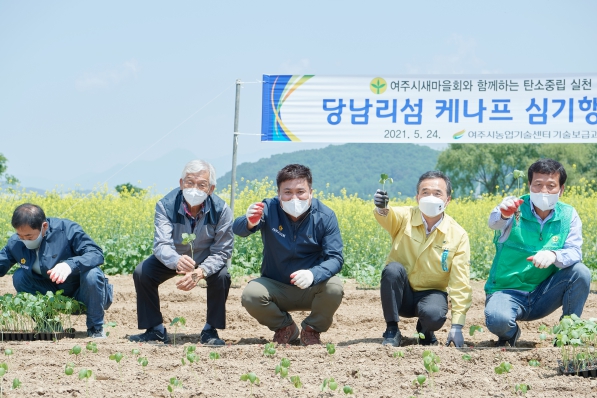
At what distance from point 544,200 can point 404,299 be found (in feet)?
3.55

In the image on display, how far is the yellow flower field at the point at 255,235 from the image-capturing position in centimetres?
802

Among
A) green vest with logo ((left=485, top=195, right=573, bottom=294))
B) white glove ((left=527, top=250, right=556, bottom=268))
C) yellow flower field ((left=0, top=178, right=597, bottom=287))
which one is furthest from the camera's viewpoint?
yellow flower field ((left=0, top=178, right=597, bottom=287))

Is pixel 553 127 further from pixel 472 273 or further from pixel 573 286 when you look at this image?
pixel 573 286

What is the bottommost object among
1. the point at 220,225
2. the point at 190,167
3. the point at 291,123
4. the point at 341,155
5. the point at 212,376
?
the point at 212,376

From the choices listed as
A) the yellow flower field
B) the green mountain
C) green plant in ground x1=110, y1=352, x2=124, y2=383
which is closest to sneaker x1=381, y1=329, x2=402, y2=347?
green plant in ground x1=110, y1=352, x2=124, y2=383

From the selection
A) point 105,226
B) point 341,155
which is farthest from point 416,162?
point 105,226

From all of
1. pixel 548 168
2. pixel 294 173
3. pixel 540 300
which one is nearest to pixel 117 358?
pixel 294 173

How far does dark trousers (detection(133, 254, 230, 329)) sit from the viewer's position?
4625mm

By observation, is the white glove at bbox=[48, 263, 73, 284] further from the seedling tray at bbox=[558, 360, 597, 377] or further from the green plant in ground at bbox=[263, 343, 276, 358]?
the seedling tray at bbox=[558, 360, 597, 377]

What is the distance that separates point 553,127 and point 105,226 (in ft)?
18.4

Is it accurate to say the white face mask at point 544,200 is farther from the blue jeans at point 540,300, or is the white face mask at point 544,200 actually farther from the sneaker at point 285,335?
the sneaker at point 285,335

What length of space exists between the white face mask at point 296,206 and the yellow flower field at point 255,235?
292cm

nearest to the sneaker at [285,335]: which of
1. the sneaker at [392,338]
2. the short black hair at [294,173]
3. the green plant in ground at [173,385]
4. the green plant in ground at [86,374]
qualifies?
the sneaker at [392,338]

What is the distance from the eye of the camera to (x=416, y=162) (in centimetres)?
10994
